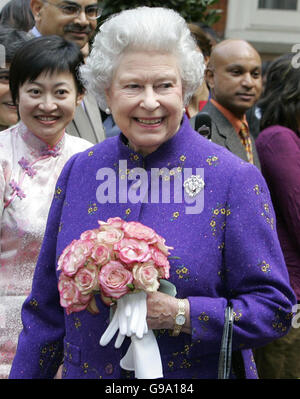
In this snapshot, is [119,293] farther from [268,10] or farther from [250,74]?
[268,10]

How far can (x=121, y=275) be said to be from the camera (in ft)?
8.25

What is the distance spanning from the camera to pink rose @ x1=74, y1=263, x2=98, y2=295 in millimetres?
2543

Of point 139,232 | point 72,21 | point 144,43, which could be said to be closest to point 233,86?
point 72,21

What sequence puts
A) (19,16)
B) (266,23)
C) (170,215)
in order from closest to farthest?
(170,215), (19,16), (266,23)

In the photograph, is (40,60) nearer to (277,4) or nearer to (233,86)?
(233,86)

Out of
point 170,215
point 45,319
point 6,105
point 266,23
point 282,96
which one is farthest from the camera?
point 266,23

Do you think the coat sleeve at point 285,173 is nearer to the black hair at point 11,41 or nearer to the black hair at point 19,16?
the black hair at point 11,41

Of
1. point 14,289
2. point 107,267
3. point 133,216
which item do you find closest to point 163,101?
point 133,216

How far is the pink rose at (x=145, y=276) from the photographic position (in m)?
2.50

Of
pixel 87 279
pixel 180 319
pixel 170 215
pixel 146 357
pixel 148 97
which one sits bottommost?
pixel 146 357

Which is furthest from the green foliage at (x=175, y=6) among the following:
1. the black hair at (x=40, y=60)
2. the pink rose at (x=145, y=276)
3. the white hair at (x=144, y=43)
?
the pink rose at (x=145, y=276)

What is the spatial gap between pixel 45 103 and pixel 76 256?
1460mm

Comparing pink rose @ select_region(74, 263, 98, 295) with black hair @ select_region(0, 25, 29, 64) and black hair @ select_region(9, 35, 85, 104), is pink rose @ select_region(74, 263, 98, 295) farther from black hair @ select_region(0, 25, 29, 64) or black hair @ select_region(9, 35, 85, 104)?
black hair @ select_region(0, 25, 29, 64)

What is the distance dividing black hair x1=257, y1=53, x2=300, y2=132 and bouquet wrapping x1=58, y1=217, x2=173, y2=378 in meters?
2.33
